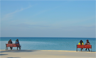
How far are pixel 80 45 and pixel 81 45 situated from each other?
0.12 m

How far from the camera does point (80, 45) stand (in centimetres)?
1981

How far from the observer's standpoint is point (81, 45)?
65.1 ft
